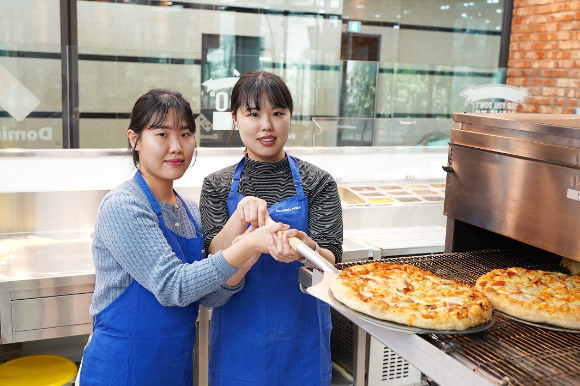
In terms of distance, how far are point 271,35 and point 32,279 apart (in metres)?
3.48

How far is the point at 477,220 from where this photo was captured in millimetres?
1916

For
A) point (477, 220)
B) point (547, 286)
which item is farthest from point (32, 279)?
point (547, 286)

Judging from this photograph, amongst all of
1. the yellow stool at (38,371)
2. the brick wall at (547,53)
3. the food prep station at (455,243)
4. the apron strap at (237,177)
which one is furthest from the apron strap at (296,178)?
the brick wall at (547,53)

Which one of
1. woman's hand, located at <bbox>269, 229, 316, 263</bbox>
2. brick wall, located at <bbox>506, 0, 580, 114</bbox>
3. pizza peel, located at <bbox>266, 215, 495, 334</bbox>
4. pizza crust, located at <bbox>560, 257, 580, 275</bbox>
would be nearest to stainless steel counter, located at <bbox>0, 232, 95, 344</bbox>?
woman's hand, located at <bbox>269, 229, 316, 263</bbox>

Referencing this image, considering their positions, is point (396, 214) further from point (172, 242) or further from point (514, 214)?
point (172, 242)

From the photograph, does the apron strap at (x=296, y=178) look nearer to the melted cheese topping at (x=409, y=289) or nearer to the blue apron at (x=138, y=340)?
the melted cheese topping at (x=409, y=289)

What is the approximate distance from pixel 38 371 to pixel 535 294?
2117 mm

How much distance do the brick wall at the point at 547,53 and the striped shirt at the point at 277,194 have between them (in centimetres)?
367

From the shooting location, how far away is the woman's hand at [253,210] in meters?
1.65

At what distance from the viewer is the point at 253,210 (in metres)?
1.65

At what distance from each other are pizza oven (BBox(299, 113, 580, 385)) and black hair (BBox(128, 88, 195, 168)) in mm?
580

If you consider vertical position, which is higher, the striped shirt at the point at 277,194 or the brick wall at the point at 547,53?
the brick wall at the point at 547,53

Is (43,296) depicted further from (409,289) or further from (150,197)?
(409,289)

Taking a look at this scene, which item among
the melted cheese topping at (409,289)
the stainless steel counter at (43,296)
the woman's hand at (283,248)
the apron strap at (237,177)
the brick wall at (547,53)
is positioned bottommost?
the stainless steel counter at (43,296)
